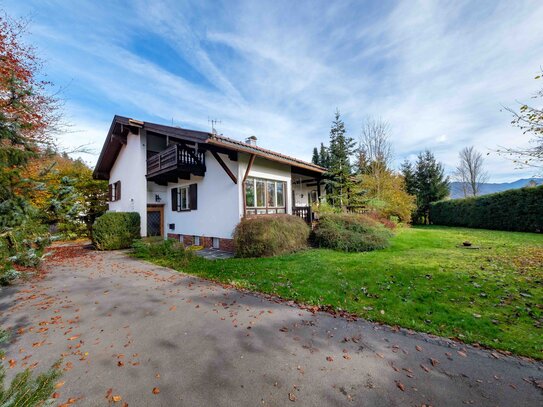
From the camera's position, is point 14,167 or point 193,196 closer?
point 14,167

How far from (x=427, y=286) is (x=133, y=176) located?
1620 centimetres

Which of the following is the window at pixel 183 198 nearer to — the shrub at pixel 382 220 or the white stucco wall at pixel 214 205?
the white stucco wall at pixel 214 205

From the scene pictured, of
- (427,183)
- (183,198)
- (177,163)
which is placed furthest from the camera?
(427,183)

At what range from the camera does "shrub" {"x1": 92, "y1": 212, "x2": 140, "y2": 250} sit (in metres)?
12.0

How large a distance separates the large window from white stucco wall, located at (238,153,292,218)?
26 centimetres

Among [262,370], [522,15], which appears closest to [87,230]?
[262,370]

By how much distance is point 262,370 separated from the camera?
2.83 metres

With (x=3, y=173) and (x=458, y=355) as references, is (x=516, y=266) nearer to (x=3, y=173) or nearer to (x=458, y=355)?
(x=458, y=355)

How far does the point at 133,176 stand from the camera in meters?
14.9

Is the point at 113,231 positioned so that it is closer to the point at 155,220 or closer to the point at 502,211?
the point at 155,220

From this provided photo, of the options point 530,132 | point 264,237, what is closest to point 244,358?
point 264,237

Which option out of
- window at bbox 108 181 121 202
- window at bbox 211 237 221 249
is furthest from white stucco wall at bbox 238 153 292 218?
window at bbox 108 181 121 202

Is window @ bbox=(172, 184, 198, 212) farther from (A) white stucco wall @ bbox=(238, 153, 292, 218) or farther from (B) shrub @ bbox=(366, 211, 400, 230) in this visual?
(B) shrub @ bbox=(366, 211, 400, 230)

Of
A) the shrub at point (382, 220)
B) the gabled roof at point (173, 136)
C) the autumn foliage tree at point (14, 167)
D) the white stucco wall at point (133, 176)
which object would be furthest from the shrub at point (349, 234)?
the white stucco wall at point (133, 176)
